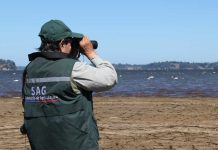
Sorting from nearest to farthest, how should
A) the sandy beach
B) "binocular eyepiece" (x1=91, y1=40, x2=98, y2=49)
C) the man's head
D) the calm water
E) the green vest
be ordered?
the green vest, the man's head, "binocular eyepiece" (x1=91, y1=40, x2=98, y2=49), the sandy beach, the calm water

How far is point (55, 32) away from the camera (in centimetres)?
320

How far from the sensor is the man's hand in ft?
10.8

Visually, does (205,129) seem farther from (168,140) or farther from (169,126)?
(168,140)

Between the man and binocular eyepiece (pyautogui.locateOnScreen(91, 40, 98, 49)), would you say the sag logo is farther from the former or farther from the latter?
binocular eyepiece (pyautogui.locateOnScreen(91, 40, 98, 49))

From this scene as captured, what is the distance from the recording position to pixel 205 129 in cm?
1141

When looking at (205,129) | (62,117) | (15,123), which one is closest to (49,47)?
(62,117)

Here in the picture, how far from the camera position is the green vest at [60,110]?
3100mm

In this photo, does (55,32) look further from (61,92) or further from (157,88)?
(157,88)

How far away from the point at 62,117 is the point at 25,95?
35cm

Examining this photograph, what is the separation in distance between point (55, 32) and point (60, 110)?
1.65 feet

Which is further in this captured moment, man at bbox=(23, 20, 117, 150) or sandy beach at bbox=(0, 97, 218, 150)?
sandy beach at bbox=(0, 97, 218, 150)

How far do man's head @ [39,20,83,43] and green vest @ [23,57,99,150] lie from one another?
142 mm

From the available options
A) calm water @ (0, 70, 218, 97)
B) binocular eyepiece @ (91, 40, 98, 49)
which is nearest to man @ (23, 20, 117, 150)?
binocular eyepiece @ (91, 40, 98, 49)

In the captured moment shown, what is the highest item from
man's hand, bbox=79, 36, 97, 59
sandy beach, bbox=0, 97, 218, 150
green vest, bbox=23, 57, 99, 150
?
man's hand, bbox=79, 36, 97, 59
